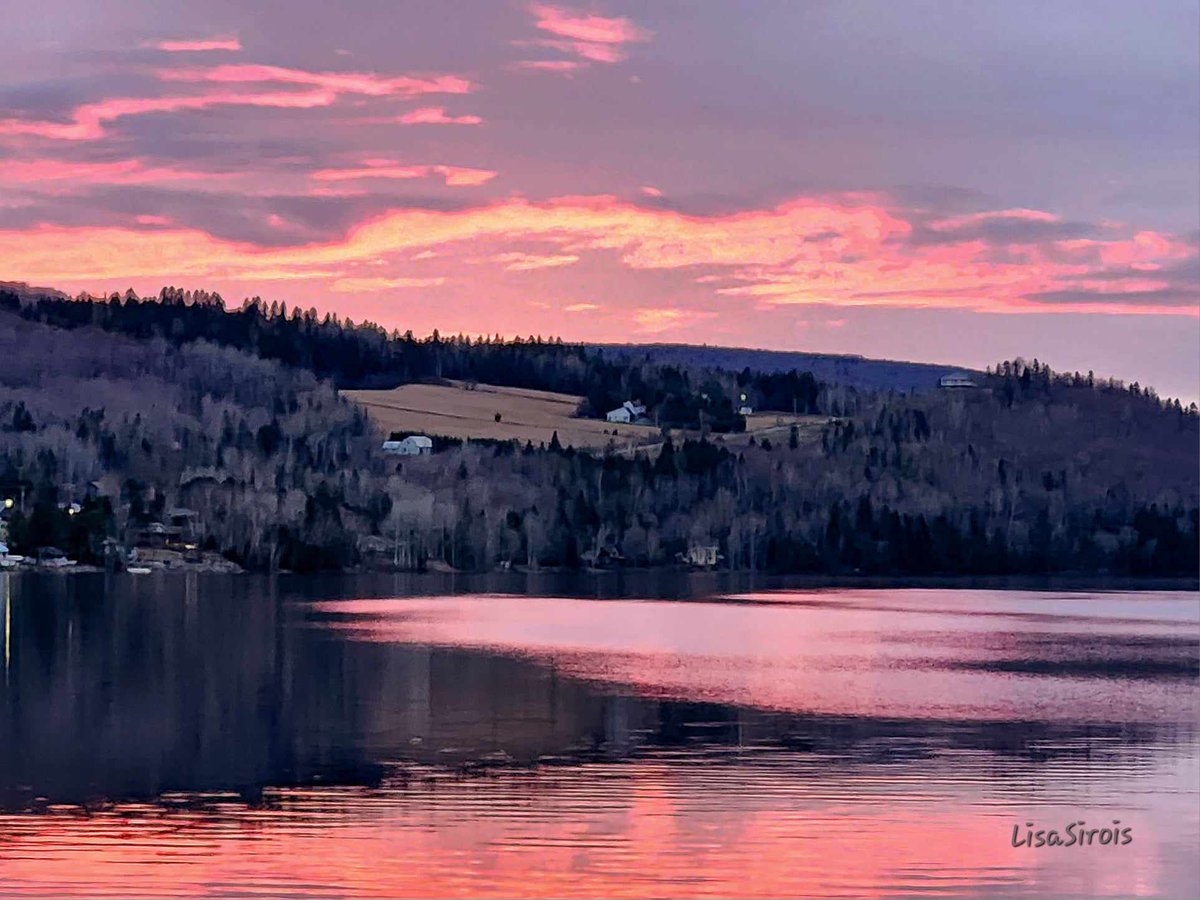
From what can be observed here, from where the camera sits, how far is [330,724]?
4431 cm

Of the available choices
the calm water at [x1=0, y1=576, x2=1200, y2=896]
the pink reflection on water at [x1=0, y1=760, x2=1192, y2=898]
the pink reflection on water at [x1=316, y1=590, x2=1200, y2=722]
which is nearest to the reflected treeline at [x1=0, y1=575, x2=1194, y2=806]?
the calm water at [x1=0, y1=576, x2=1200, y2=896]

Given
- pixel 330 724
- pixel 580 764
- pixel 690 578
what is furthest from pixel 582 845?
pixel 690 578

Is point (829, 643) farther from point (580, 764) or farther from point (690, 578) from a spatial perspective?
point (690, 578)

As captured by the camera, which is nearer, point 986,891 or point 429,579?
point 986,891

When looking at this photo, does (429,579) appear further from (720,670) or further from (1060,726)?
(1060,726)

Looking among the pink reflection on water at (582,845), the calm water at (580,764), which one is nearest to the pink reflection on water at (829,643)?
the calm water at (580,764)

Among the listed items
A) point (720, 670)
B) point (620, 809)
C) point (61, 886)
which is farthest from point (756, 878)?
point (720, 670)

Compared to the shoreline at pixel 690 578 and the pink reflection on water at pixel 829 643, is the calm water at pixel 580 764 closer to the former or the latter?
the pink reflection on water at pixel 829 643

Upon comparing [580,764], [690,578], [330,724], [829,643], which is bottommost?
[580,764]

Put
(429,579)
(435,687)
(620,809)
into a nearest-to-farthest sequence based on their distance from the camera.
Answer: (620,809)
(435,687)
(429,579)

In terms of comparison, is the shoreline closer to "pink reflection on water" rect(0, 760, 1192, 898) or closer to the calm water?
the calm water

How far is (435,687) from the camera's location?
53969mm

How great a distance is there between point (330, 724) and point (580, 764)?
851cm

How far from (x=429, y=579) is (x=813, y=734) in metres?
134
